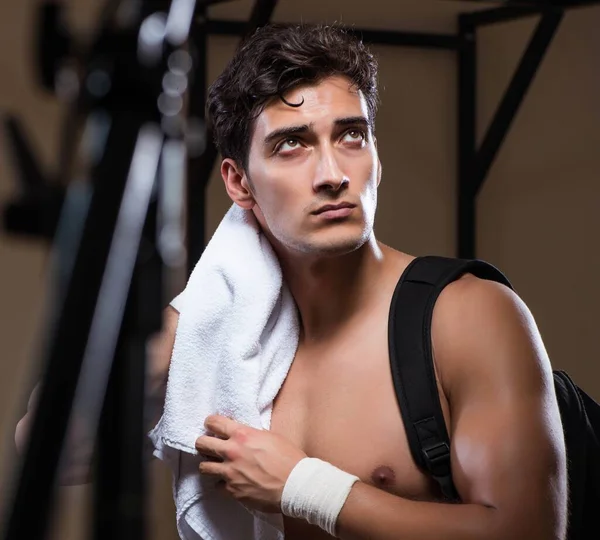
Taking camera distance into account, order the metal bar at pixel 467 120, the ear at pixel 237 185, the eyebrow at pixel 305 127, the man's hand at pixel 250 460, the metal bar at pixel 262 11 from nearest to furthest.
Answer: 1. the man's hand at pixel 250 460
2. the eyebrow at pixel 305 127
3. the ear at pixel 237 185
4. the metal bar at pixel 262 11
5. the metal bar at pixel 467 120

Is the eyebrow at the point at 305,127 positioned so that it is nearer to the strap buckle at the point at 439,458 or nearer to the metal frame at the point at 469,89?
the strap buckle at the point at 439,458

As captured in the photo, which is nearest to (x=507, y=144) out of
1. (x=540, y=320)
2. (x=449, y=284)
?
(x=540, y=320)

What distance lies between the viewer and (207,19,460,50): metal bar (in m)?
2.03

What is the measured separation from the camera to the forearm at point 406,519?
995 mm

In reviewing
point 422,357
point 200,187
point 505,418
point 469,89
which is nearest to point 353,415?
point 422,357

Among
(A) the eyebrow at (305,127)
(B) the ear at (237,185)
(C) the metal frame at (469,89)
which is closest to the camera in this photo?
(A) the eyebrow at (305,127)

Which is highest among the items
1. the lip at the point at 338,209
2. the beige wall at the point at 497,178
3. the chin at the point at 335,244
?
the beige wall at the point at 497,178

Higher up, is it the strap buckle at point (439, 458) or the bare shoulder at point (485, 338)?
the bare shoulder at point (485, 338)

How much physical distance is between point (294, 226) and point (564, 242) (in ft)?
4.70

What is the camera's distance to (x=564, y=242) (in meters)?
2.46

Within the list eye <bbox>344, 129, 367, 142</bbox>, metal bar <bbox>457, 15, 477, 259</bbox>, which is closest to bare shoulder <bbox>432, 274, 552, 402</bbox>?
eye <bbox>344, 129, 367, 142</bbox>

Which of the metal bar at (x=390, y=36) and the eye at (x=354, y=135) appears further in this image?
the metal bar at (x=390, y=36)

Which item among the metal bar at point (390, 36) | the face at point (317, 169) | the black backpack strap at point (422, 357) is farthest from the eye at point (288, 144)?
the metal bar at point (390, 36)

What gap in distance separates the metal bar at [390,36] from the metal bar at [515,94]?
0.21 metres
